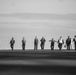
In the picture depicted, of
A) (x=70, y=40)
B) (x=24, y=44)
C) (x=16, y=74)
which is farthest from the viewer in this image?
(x=24, y=44)

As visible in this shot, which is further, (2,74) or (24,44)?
(24,44)

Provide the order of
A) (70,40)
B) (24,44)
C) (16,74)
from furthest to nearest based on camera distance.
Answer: (24,44) < (70,40) < (16,74)

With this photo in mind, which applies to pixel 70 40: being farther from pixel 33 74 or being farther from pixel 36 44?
pixel 33 74

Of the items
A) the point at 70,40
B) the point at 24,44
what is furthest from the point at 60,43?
the point at 24,44

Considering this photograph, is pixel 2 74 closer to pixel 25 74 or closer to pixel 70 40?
pixel 25 74

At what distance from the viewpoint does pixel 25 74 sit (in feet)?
43.9

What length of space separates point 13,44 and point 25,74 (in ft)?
150

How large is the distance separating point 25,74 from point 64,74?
1454mm

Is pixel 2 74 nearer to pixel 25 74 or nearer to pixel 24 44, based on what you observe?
pixel 25 74

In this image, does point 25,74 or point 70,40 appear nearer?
point 25,74

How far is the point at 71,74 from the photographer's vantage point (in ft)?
43.8

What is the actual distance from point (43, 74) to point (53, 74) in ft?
1.23

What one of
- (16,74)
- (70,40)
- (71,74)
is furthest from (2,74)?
(70,40)

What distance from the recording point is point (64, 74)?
13.4 m
